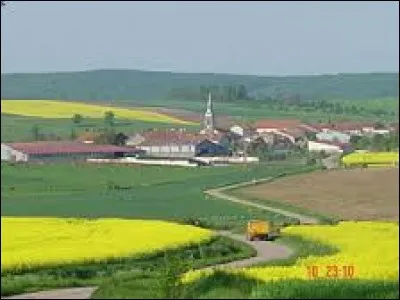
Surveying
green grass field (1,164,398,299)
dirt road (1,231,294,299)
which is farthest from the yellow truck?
green grass field (1,164,398,299)

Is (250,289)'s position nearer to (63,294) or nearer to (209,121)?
(63,294)

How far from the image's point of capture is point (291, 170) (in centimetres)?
7719

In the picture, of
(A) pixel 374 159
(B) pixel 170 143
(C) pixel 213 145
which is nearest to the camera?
(A) pixel 374 159

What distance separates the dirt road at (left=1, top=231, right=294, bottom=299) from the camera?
20453mm

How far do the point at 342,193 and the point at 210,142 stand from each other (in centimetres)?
4414

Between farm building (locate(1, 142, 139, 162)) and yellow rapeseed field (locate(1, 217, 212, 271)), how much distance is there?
45472mm

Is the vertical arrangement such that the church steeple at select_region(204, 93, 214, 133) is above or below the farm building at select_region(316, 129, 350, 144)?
above

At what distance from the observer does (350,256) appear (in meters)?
27.9

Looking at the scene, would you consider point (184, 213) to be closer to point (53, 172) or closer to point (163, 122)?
point (53, 172)

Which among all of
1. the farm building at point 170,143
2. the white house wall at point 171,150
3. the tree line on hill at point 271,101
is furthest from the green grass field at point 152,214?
the tree line on hill at point 271,101

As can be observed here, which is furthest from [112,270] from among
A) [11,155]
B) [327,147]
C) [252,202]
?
[327,147]

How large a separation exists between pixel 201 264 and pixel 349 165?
165 feet

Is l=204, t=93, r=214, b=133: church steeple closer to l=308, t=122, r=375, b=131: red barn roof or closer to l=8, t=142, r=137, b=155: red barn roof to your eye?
l=308, t=122, r=375, b=131: red barn roof

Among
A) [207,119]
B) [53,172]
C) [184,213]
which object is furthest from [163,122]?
[184,213]
